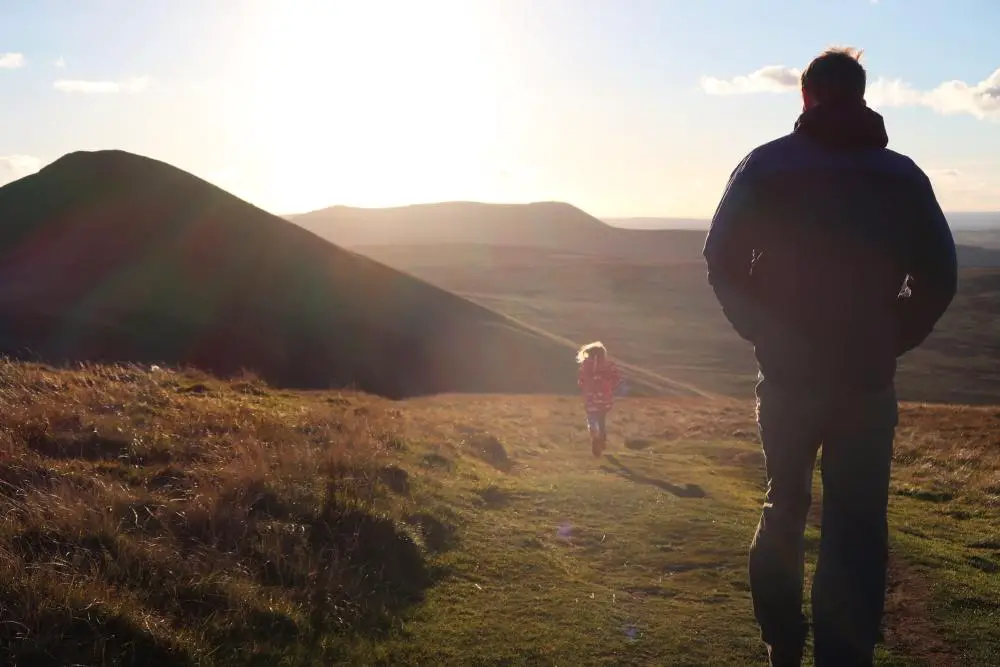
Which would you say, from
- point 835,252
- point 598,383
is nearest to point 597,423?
point 598,383

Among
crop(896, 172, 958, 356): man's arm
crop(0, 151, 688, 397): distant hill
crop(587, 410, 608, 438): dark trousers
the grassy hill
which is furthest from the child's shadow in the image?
the grassy hill

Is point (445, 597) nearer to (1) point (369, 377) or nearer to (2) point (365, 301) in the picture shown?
(1) point (369, 377)

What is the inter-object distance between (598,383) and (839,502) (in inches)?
492

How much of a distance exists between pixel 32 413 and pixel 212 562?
3.93 m

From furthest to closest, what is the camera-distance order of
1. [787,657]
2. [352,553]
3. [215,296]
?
[215,296], [352,553], [787,657]

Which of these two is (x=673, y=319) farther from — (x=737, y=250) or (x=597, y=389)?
(x=737, y=250)

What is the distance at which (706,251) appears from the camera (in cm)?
400

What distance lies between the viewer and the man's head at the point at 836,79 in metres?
3.88

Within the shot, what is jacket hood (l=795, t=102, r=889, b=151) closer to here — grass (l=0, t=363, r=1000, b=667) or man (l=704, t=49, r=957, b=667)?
man (l=704, t=49, r=957, b=667)

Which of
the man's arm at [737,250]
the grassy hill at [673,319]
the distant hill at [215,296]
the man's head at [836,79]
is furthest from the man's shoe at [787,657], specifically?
the grassy hill at [673,319]

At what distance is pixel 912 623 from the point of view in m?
5.93

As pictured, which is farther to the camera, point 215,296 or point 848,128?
point 215,296

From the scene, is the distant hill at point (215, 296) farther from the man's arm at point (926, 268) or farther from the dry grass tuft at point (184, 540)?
the man's arm at point (926, 268)

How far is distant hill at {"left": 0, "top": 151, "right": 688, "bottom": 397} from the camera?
4394 cm
